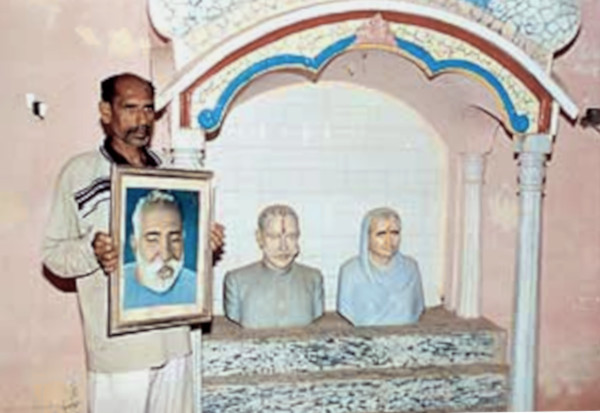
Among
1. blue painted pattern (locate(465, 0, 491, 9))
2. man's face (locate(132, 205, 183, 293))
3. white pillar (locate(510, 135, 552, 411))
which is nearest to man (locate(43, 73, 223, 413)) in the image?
man's face (locate(132, 205, 183, 293))

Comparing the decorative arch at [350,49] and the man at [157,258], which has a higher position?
the decorative arch at [350,49]

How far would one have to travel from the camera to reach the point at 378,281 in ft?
10.8

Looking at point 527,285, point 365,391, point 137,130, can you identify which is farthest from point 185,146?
point 527,285

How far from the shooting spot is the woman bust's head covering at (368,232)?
10.8 ft

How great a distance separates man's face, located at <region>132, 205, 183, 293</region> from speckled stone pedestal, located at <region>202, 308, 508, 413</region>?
66cm

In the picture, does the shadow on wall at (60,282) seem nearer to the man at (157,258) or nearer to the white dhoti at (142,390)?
the white dhoti at (142,390)

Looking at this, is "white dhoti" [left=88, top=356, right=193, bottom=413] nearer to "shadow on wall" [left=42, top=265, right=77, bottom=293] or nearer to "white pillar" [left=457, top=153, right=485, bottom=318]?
"shadow on wall" [left=42, top=265, right=77, bottom=293]

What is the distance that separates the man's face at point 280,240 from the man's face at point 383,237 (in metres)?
0.29

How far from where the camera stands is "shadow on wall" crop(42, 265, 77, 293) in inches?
125

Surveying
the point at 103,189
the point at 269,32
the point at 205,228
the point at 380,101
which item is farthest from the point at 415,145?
the point at 103,189

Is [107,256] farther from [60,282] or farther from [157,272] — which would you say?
[60,282]

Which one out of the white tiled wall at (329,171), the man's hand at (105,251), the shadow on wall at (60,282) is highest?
the white tiled wall at (329,171)

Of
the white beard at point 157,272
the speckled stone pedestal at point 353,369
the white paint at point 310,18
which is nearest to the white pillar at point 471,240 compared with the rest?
the speckled stone pedestal at point 353,369

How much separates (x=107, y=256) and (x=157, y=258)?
183 mm
